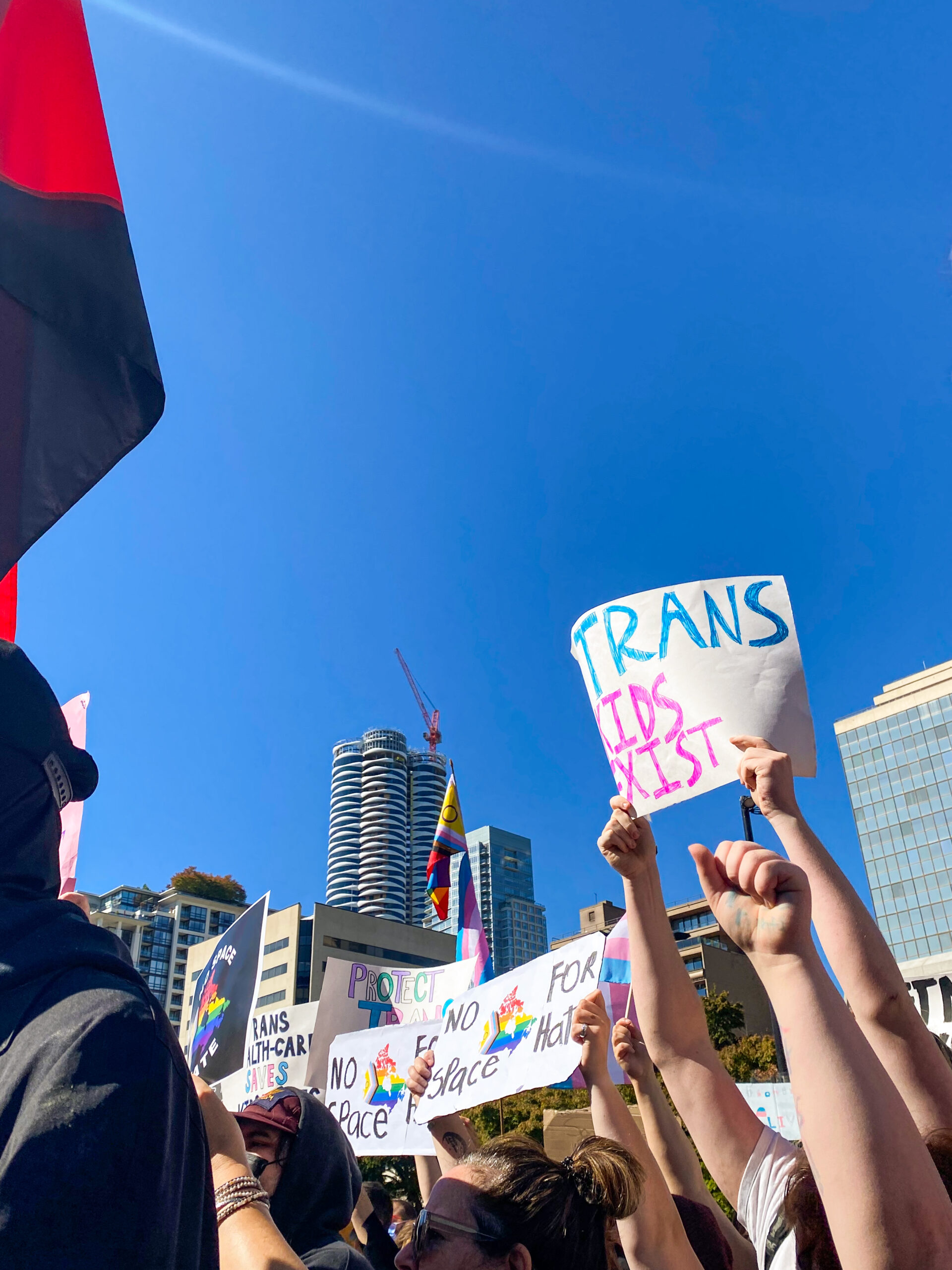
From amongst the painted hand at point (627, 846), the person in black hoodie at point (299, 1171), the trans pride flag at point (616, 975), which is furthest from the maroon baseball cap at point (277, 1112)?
the trans pride flag at point (616, 975)

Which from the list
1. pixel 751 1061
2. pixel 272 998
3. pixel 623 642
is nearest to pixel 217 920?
pixel 272 998

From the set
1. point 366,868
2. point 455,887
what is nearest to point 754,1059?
point 455,887

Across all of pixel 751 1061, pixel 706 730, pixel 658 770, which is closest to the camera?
pixel 706 730

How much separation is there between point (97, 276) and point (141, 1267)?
2455mm

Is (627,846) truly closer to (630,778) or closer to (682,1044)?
(682,1044)

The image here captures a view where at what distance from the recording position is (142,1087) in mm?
1101

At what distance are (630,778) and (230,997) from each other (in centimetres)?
375

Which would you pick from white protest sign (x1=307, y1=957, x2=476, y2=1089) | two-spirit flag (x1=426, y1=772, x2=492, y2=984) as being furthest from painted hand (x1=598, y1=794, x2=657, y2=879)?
two-spirit flag (x1=426, y1=772, x2=492, y2=984)

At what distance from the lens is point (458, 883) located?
12.0m

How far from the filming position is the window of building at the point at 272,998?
8600 cm

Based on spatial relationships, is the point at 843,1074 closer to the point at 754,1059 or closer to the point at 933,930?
the point at 754,1059

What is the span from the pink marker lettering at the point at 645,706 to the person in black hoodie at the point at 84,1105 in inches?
106

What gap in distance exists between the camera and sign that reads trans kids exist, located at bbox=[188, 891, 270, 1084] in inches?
235

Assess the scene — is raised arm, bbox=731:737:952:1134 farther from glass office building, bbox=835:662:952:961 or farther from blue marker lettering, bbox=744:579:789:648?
glass office building, bbox=835:662:952:961
